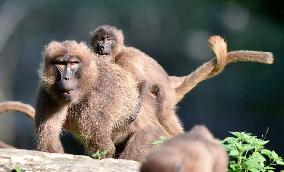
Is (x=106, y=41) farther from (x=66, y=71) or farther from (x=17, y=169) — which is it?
(x=17, y=169)

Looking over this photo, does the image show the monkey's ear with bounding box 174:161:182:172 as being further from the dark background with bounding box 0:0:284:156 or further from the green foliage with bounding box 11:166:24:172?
the dark background with bounding box 0:0:284:156

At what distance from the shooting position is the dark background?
13.9 meters

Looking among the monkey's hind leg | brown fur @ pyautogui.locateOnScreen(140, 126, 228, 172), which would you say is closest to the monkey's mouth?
the monkey's hind leg

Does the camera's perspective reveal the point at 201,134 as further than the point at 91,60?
No

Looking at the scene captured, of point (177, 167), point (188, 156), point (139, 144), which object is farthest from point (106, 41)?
point (177, 167)

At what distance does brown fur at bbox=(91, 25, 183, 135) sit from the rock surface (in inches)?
64.3

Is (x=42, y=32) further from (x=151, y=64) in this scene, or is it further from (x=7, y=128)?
(x=151, y=64)

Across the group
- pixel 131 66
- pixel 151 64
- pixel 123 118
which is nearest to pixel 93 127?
pixel 123 118

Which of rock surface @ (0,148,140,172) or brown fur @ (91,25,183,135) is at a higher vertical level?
brown fur @ (91,25,183,135)

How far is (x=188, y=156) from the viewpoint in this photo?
4.14m

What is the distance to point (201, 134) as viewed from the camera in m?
4.55

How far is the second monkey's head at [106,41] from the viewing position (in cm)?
742

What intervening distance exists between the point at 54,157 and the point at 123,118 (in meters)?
1.14

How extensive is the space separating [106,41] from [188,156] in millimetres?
3537
